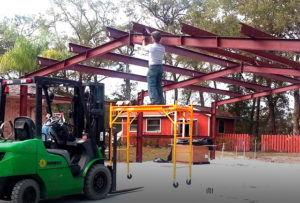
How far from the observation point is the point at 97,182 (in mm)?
10234

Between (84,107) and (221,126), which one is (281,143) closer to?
(221,126)

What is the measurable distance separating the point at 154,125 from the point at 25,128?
32.2 meters

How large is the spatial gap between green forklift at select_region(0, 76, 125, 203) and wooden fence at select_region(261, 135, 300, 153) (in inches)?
1046

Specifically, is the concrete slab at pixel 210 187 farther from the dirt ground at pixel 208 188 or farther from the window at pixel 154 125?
the window at pixel 154 125

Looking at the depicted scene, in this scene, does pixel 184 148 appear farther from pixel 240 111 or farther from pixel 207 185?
pixel 240 111

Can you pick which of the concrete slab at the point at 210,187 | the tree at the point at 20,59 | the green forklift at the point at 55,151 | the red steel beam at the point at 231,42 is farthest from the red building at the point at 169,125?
the green forklift at the point at 55,151

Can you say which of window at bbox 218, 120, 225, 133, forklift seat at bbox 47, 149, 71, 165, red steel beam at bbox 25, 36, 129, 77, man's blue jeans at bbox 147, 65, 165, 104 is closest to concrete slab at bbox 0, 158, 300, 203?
forklift seat at bbox 47, 149, 71, 165

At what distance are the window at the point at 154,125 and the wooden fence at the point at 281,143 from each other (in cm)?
980

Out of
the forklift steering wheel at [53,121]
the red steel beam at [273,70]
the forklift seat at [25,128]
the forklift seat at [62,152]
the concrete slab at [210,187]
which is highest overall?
the red steel beam at [273,70]

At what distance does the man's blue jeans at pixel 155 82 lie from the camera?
36.5 ft

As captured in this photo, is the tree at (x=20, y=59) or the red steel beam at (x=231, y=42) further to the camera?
the tree at (x=20, y=59)

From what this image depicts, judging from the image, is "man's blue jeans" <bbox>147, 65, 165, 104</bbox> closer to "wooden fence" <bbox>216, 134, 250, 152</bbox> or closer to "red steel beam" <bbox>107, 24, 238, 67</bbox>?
"red steel beam" <bbox>107, 24, 238, 67</bbox>

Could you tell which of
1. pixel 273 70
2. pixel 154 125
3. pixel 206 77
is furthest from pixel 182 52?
pixel 154 125

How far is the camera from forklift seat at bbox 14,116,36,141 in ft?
28.8
